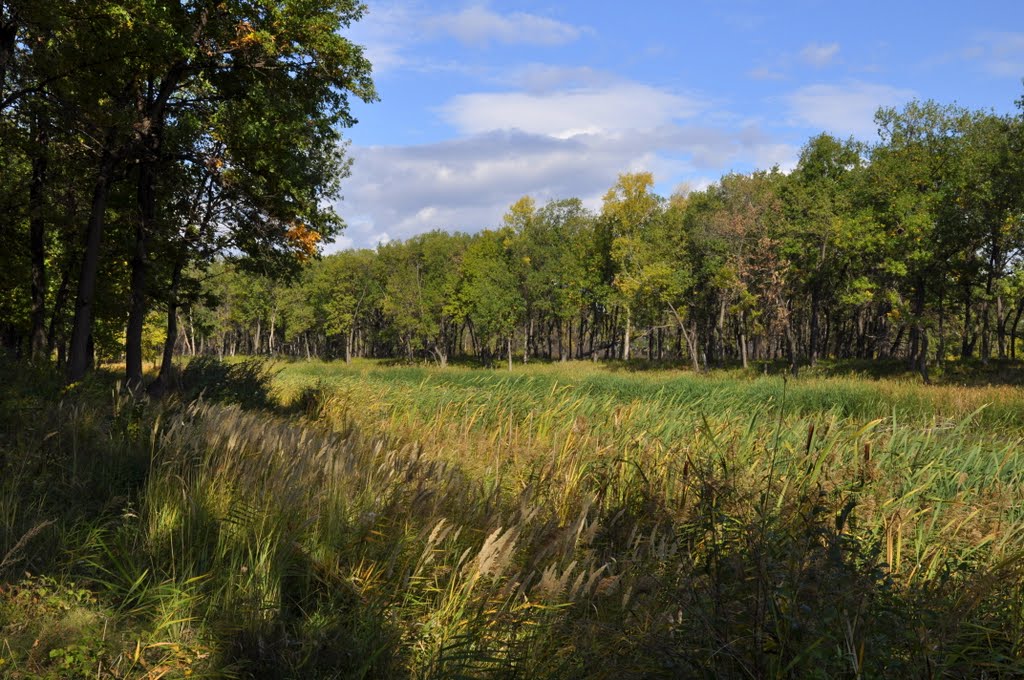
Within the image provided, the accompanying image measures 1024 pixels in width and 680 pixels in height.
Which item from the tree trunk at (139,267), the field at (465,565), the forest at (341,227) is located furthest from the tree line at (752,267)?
the field at (465,565)

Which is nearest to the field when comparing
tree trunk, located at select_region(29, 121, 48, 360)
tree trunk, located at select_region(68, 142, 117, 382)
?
tree trunk, located at select_region(68, 142, 117, 382)

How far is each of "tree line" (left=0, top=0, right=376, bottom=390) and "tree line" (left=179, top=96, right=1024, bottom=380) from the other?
2.18 m

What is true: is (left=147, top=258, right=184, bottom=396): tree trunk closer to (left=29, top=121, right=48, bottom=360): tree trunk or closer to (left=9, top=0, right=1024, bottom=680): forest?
(left=9, top=0, right=1024, bottom=680): forest

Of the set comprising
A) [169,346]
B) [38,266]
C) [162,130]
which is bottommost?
[169,346]

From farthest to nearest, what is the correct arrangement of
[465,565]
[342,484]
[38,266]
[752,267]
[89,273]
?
[752,267] → [38,266] → [89,273] → [342,484] → [465,565]

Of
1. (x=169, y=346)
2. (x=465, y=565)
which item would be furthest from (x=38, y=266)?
(x=465, y=565)

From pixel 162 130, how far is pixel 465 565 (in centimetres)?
1180

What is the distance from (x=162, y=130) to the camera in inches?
468

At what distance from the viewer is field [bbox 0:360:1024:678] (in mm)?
2771

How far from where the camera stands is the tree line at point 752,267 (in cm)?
3112

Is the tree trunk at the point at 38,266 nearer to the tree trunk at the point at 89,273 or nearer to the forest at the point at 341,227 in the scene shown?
the forest at the point at 341,227

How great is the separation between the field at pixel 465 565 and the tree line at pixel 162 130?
596cm

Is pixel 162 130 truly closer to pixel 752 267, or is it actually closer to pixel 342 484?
pixel 342 484

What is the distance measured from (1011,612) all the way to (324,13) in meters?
14.0
